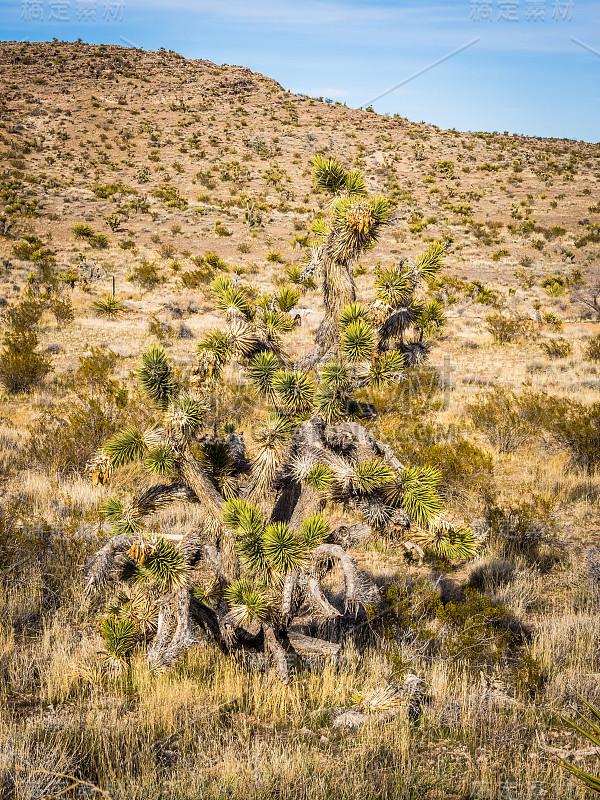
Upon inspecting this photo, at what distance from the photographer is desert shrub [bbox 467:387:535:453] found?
9195mm

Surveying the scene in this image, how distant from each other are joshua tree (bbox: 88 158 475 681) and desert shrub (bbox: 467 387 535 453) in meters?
5.95

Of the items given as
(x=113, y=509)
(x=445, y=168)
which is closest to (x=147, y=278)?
(x=113, y=509)

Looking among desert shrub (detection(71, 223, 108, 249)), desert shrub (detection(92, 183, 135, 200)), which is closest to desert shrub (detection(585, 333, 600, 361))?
desert shrub (detection(71, 223, 108, 249))

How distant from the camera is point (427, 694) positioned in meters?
3.64

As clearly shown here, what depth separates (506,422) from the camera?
9.31m

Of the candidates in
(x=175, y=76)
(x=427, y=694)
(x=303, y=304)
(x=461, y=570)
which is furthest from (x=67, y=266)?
(x=175, y=76)

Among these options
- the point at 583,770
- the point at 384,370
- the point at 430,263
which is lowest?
the point at 583,770

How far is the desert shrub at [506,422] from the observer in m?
9.20

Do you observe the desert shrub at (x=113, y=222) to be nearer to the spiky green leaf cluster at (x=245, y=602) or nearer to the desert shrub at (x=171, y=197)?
the desert shrub at (x=171, y=197)

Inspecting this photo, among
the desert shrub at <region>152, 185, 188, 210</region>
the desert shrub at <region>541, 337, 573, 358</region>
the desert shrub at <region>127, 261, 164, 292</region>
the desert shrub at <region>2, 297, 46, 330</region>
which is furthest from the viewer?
the desert shrub at <region>152, 185, 188, 210</region>

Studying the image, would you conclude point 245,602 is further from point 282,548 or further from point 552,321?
point 552,321

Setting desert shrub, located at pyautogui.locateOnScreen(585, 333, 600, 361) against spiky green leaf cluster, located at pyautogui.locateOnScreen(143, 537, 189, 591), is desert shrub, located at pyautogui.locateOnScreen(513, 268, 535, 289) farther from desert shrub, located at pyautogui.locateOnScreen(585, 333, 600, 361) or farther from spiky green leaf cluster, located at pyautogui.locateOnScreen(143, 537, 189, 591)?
spiky green leaf cluster, located at pyautogui.locateOnScreen(143, 537, 189, 591)

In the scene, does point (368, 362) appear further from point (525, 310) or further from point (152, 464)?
point (525, 310)

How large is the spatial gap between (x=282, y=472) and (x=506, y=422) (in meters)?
6.40
